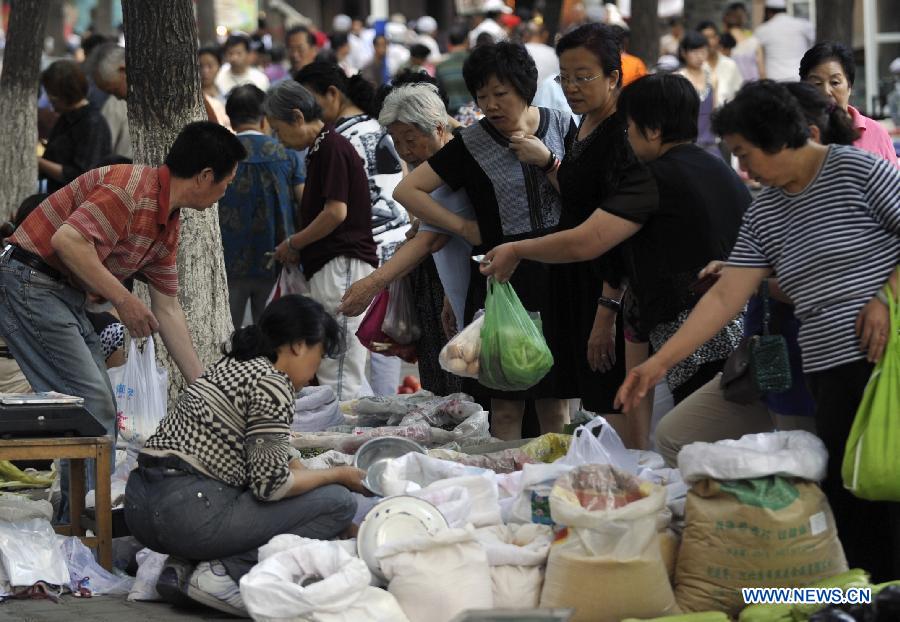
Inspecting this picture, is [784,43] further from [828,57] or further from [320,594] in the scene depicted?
[320,594]

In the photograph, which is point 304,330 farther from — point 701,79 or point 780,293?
point 701,79

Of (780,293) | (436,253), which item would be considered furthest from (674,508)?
(436,253)

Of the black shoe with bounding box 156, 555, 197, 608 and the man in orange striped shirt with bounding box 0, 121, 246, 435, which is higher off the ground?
the man in orange striped shirt with bounding box 0, 121, 246, 435

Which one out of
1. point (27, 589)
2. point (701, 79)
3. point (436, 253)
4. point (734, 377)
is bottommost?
point (27, 589)

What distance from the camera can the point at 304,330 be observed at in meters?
5.20

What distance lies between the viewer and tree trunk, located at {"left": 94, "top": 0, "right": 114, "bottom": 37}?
39.4 meters

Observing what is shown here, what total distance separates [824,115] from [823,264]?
1.99 feet

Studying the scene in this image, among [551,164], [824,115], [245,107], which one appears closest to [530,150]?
[551,164]

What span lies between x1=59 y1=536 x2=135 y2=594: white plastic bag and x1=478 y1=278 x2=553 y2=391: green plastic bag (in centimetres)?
165

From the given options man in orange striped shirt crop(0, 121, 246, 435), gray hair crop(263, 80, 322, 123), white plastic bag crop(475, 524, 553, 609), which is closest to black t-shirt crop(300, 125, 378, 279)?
gray hair crop(263, 80, 322, 123)

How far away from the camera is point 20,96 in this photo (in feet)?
39.1

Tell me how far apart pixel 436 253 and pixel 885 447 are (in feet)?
9.10

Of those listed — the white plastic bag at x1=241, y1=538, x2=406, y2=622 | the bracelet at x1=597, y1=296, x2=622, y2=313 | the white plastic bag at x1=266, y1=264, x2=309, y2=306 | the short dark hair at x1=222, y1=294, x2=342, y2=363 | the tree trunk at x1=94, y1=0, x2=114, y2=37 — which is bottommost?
the white plastic bag at x1=241, y1=538, x2=406, y2=622

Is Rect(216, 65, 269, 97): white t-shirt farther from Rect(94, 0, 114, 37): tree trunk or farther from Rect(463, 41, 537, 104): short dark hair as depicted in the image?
Rect(94, 0, 114, 37): tree trunk
